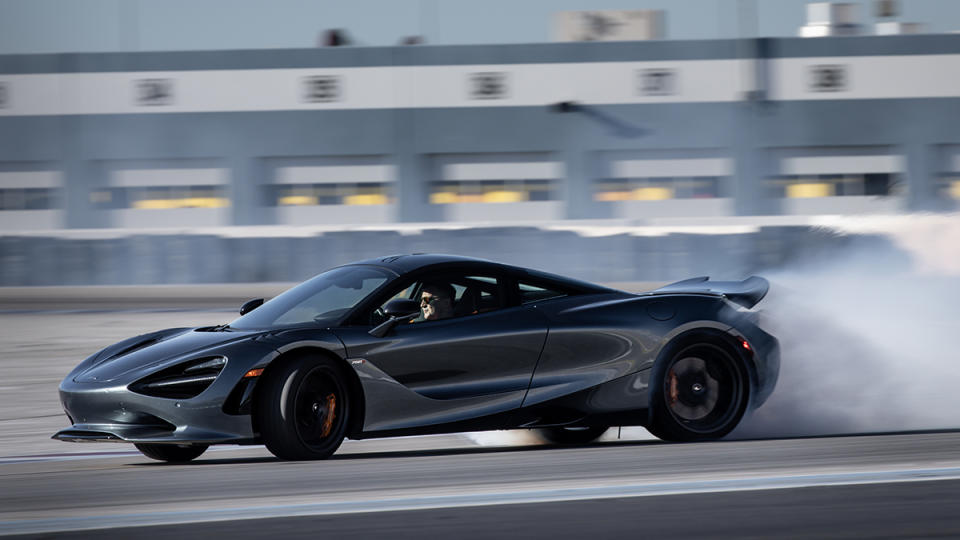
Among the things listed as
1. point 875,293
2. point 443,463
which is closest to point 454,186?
point 875,293

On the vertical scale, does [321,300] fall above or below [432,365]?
above

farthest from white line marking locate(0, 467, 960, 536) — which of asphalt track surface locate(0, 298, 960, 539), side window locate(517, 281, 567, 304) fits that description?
side window locate(517, 281, 567, 304)

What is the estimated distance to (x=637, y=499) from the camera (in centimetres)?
573

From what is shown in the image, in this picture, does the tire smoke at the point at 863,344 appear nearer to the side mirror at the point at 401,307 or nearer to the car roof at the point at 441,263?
the car roof at the point at 441,263

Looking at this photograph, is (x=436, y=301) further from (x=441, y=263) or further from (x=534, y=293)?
(x=534, y=293)

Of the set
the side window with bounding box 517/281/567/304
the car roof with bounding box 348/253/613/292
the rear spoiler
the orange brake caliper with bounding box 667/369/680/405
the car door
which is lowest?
the orange brake caliper with bounding box 667/369/680/405

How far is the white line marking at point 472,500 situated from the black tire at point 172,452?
1832 mm

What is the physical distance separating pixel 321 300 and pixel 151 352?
0.99m

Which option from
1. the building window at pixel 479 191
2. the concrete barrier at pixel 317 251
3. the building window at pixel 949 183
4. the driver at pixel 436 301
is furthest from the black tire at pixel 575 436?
the building window at pixel 949 183

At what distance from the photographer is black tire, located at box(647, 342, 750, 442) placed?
25.1ft

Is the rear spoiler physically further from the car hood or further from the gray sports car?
the car hood

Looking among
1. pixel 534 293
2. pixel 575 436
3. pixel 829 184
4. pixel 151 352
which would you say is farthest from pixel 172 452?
pixel 829 184

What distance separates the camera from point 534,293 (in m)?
7.70

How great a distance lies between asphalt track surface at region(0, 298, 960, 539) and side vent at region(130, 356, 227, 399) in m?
0.43
